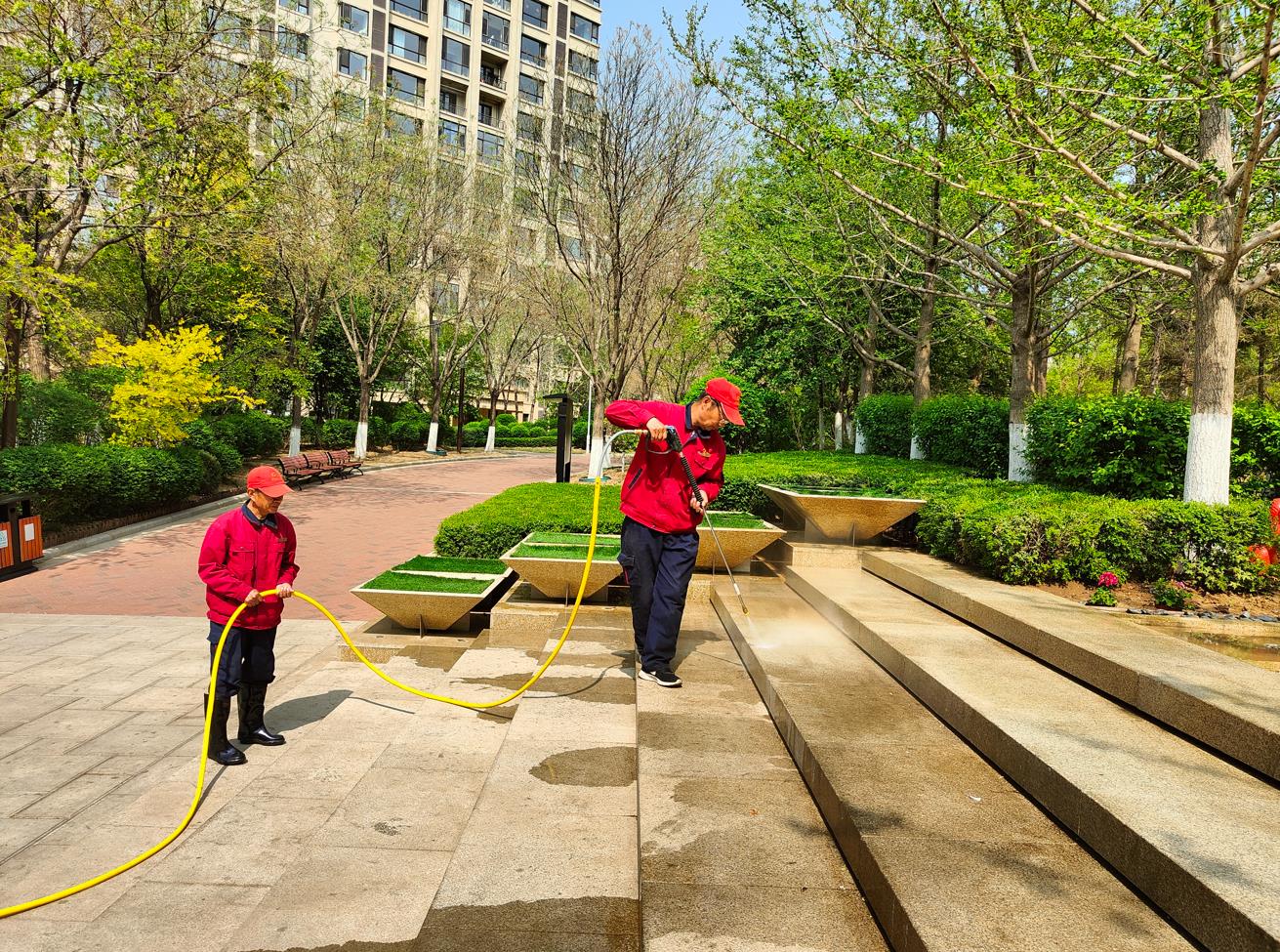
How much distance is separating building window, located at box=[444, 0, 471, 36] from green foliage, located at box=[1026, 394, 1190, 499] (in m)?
53.5

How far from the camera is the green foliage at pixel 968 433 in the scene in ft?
45.3

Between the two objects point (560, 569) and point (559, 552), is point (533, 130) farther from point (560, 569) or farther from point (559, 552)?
point (560, 569)

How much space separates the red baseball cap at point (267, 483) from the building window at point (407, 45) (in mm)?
53225

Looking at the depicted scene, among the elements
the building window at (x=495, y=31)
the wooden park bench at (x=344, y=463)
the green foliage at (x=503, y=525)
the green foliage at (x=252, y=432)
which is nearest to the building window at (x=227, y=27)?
the green foliage at (x=252, y=432)

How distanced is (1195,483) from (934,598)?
127 inches

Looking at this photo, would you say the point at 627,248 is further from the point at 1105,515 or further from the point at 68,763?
the point at 68,763

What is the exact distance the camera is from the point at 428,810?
405 cm

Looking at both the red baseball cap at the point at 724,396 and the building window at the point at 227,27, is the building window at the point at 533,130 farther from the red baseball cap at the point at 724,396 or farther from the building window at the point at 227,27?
the red baseball cap at the point at 724,396

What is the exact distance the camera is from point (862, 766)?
12.0 ft

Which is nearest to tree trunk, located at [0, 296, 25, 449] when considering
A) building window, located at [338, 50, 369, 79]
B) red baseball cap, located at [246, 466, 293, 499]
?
red baseball cap, located at [246, 466, 293, 499]

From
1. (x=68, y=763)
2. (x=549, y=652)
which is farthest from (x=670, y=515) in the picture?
(x=68, y=763)

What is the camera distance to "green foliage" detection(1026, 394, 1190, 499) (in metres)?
8.84

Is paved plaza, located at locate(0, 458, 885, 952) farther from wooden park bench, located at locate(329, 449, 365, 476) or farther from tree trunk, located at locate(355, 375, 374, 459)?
tree trunk, located at locate(355, 375, 374, 459)

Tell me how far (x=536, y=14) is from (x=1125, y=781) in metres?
63.1
